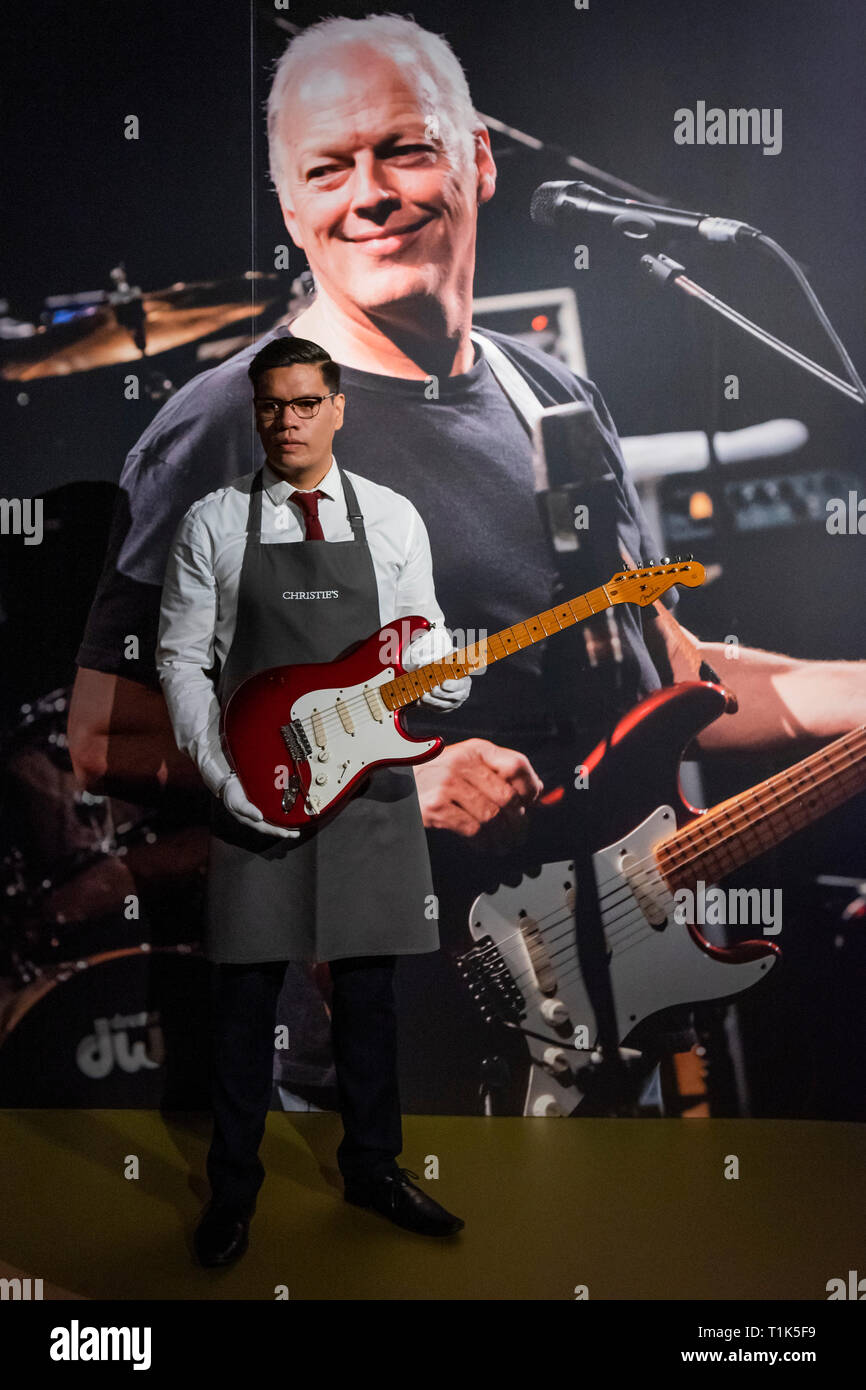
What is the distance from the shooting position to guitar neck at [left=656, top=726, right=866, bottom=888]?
3.09 m

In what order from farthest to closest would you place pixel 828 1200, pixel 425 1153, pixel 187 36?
pixel 187 36
pixel 425 1153
pixel 828 1200

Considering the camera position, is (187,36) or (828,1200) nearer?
(828,1200)

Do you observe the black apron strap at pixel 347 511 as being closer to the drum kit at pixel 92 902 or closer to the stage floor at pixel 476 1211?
the drum kit at pixel 92 902

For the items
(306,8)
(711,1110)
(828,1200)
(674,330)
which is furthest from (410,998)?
(306,8)

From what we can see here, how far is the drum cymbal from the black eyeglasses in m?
0.74

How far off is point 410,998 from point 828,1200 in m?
1.13

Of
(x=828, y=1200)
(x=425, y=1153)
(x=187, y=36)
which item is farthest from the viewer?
(x=187, y=36)

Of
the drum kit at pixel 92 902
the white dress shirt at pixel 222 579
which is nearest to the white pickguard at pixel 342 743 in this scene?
the white dress shirt at pixel 222 579

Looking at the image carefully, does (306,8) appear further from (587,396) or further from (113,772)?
(113,772)

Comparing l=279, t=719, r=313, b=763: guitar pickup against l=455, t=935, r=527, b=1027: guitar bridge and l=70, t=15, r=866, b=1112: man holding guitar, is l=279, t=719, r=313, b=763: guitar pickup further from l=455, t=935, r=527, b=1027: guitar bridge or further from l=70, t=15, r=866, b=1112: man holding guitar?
l=455, t=935, r=527, b=1027: guitar bridge

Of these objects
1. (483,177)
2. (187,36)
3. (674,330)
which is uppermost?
(187,36)

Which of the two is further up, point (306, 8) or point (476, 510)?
point (306, 8)

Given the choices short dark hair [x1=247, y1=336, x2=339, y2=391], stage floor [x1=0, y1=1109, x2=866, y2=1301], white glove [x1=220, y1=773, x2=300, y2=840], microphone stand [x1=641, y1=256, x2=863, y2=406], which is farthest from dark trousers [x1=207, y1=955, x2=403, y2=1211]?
microphone stand [x1=641, y1=256, x2=863, y2=406]

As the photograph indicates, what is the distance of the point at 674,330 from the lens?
3072 mm
